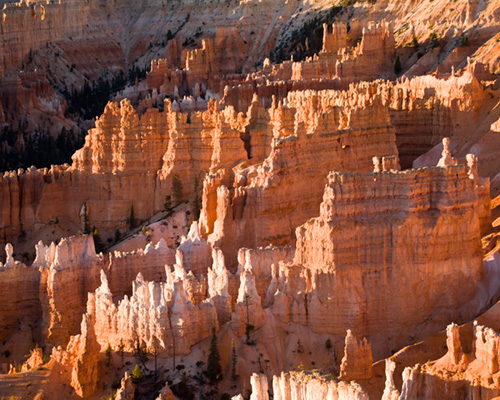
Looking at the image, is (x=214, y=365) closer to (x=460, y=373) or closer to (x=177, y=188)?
(x=460, y=373)

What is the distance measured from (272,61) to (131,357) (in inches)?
2513

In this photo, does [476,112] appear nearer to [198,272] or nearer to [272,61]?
[198,272]

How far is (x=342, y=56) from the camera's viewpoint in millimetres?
83688

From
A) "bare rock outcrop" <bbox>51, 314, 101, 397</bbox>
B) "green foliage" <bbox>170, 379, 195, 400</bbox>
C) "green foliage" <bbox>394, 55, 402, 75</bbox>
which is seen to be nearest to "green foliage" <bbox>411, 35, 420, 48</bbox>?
"green foliage" <bbox>394, 55, 402, 75</bbox>

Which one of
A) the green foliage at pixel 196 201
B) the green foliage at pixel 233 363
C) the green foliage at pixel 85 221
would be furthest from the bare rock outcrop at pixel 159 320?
the green foliage at pixel 85 221

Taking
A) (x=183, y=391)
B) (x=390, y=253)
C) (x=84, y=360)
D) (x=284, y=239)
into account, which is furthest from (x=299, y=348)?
(x=284, y=239)

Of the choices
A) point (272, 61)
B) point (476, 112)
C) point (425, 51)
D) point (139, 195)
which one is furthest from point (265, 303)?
point (272, 61)

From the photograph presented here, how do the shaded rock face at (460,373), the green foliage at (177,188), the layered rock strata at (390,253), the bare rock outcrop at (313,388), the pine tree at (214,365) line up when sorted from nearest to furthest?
the bare rock outcrop at (313,388), the shaded rock face at (460,373), the layered rock strata at (390,253), the pine tree at (214,365), the green foliage at (177,188)

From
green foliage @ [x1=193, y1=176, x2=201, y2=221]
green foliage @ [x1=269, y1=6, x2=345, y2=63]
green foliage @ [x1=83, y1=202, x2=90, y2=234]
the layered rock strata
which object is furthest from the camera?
green foliage @ [x1=269, y1=6, x2=345, y2=63]

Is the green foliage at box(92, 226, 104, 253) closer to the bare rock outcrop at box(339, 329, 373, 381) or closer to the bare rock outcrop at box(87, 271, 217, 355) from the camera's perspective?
the bare rock outcrop at box(87, 271, 217, 355)

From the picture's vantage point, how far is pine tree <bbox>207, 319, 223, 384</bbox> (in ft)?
140

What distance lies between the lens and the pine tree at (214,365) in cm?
4275

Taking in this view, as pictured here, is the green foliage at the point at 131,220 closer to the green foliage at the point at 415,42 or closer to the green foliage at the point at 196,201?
the green foliage at the point at 196,201

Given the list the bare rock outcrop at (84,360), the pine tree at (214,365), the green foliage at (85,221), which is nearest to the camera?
the pine tree at (214,365)
